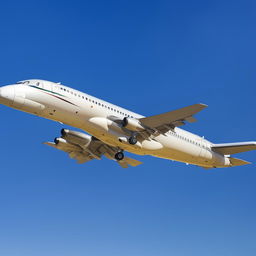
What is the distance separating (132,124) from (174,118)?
131 inches

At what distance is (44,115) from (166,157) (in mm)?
11617

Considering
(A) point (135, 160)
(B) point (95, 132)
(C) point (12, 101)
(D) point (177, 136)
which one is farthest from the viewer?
(A) point (135, 160)

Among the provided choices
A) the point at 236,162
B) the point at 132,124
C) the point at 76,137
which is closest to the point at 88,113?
the point at 132,124

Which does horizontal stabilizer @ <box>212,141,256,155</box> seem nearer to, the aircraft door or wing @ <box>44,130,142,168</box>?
the aircraft door

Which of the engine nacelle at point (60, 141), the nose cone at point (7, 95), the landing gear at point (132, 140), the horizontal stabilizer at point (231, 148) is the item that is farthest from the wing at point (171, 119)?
the nose cone at point (7, 95)

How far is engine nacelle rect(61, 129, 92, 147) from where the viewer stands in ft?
137

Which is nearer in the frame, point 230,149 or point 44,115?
point 44,115

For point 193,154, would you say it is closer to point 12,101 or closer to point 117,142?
point 117,142

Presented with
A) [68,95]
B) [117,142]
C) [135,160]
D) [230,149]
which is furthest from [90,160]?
[230,149]

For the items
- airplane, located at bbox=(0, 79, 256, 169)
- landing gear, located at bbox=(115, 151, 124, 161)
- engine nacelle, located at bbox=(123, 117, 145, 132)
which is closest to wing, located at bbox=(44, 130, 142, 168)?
airplane, located at bbox=(0, 79, 256, 169)

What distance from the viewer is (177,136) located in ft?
137

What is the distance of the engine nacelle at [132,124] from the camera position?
37.9 meters

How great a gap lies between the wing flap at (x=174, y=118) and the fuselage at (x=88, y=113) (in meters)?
1.38

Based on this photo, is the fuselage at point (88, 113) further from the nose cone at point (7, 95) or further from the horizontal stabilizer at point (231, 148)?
the horizontal stabilizer at point (231, 148)
